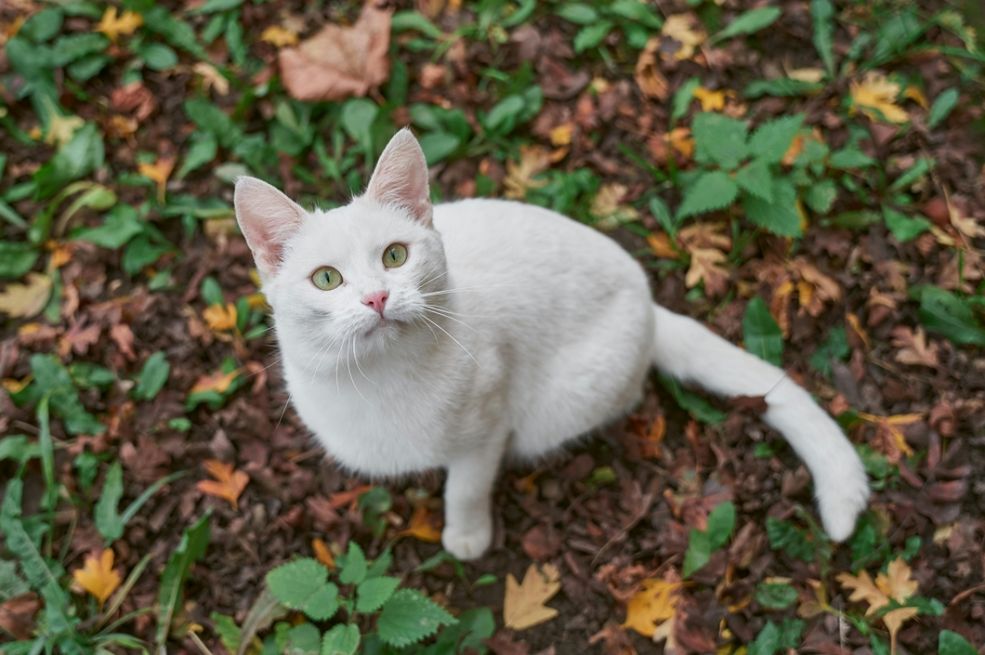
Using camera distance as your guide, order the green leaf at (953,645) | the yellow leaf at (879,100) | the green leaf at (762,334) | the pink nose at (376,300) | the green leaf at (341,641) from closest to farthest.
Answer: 1. the pink nose at (376,300)
2. the green leaf at (341,641)
3. the green leaf at (953,645)
4. the green leaf at (762,334)
5. the yellow leaf at (879,100)

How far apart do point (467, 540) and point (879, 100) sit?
265 cm

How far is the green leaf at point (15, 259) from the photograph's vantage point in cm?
337

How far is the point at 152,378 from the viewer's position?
3133 millimetres

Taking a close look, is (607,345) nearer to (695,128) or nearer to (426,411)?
(426,411)

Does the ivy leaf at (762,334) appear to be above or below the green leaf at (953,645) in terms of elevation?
above

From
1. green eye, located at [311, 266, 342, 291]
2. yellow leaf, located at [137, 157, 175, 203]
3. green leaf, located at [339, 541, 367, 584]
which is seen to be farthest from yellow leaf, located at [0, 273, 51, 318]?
green eye, located at [311, 266, 342, 291]

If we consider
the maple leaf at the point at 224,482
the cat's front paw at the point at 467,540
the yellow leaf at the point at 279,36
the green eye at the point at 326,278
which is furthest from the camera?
the yellow leaf at the point at 279,36

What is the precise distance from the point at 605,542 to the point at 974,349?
163 centimetres

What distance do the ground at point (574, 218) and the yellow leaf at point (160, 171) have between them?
20 millimetres

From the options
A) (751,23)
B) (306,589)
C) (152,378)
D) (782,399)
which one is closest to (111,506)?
(152,378)

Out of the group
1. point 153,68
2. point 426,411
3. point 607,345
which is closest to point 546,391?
point 607,345

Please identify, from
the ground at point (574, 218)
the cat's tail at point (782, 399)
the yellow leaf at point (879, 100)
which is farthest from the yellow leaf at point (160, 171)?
the yellow leaf at point (879, 100)

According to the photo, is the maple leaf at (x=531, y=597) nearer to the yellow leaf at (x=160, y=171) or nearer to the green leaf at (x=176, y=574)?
the green leaf at (x=176, y=574)

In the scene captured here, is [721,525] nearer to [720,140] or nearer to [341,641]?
[341,641]
